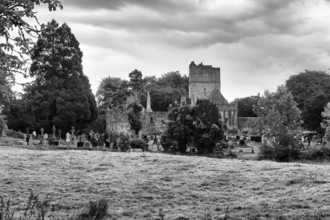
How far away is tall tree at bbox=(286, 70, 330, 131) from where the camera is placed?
58.8 m

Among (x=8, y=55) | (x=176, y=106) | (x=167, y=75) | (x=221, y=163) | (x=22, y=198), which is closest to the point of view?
(x=8, y=55)

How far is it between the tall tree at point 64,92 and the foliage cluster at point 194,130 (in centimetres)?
1589

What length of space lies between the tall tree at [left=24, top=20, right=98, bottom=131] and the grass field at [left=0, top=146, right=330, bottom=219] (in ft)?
92.8

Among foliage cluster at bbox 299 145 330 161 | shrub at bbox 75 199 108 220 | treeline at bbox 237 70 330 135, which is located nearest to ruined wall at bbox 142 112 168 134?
treeline at bbox 237 70 330 135

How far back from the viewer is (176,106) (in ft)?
128

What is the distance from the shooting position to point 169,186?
15484 mm

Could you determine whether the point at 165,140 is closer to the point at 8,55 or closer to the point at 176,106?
the point at 176,106

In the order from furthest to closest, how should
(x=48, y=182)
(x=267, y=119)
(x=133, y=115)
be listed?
(x=133, y=115) < (x=267, y=119) < (x=48, y=182)

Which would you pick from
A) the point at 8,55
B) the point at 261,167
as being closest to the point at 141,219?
the point at 8,55

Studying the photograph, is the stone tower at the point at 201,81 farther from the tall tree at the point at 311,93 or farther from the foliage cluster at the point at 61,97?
the foliage cluster at the point at 61,97

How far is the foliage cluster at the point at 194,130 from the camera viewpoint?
34.4 meters

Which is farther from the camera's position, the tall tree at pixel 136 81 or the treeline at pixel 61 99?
the tall tree at pixel 136 81

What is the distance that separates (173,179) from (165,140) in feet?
62.0

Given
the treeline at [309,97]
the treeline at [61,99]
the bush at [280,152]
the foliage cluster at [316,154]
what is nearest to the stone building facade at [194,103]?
the treeline at [309,97]
